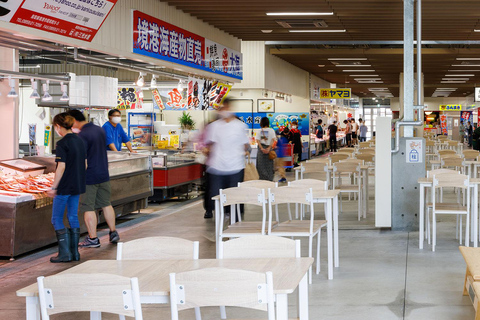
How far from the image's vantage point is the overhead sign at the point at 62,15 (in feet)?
22.8

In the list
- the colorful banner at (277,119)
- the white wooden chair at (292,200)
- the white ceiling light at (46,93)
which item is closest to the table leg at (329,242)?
the white wooden chair at (292,200)

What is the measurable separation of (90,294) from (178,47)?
351 inches

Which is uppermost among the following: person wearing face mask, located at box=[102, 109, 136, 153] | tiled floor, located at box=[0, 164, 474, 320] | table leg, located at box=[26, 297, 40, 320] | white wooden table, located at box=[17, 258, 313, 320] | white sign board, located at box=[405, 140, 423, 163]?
person wearing face mask, located at box=[102, 109, 136, 153]

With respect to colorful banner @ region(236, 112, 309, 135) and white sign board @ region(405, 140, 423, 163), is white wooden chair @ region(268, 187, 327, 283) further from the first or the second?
colorful banner @ region(236, 112, 309, 135)

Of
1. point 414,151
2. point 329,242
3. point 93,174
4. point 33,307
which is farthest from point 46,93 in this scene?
point 33,307

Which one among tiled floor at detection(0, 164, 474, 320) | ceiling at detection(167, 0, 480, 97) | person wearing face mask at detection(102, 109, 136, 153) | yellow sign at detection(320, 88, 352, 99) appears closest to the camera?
tiled floor at detection(0, 164, 474, 320)

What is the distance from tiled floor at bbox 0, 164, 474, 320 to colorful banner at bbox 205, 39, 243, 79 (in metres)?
4.63

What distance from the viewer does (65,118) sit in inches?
276

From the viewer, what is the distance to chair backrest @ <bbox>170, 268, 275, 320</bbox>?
2.88m

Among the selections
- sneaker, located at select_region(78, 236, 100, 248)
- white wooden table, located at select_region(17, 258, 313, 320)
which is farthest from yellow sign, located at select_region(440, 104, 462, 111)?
white wooden table, located at select_region(17, 258, 313, 320)

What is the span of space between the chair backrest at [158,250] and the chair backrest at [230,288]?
1.03 meters

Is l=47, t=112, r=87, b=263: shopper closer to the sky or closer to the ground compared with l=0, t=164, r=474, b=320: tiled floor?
closer to the sky

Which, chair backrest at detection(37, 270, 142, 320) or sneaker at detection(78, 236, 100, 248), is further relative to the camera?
sneaker at detection(78, 236, 100, 248)

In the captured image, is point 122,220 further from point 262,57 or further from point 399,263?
point 262,57
